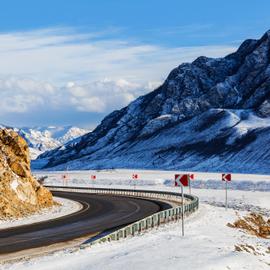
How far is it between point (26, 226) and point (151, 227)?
24.9ft

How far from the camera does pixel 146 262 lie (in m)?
19.6

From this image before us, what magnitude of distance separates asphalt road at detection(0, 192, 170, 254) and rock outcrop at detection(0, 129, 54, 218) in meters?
3.38

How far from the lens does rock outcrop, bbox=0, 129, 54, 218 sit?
3728 centimetres

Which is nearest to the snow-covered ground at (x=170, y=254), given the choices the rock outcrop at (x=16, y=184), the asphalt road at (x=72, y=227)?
the asphalt road at (x=72, y=227)

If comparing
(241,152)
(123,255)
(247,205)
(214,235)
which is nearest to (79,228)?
(214,235)

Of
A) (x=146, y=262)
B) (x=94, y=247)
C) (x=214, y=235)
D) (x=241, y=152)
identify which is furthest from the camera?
(x=241, y=152)

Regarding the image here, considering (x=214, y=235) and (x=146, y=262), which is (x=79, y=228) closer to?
(x=214, y=235)

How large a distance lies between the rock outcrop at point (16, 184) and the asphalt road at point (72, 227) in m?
3.38

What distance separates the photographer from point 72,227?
31484mm

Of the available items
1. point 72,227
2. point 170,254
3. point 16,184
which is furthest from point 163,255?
point 16,184

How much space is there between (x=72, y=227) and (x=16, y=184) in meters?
9.86

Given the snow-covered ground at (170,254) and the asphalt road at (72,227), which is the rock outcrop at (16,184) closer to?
the asphalt road at (72,227)

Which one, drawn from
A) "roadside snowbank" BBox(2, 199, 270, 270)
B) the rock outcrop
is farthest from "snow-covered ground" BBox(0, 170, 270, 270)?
the rock outcrop

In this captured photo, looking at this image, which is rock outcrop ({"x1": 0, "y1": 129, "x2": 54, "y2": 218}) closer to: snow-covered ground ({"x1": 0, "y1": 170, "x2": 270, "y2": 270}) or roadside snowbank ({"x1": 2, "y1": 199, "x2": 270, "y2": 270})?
snow-covered ground ({"x1": 0, "y1": 170, "x2": 270, "y2": 270})
